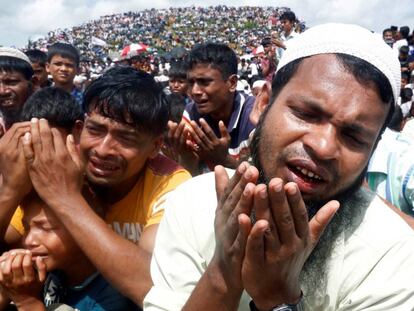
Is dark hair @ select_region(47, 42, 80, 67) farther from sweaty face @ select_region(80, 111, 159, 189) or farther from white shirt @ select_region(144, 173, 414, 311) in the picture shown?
white shirt @ select_region(144, 173, 414, 311)

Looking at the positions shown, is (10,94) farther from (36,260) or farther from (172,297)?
(172,297)

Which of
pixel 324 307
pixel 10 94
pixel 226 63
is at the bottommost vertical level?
pixel 324 307

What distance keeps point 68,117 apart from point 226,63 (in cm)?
222

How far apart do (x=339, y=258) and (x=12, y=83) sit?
144 inches

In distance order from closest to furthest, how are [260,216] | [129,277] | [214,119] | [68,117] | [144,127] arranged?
[260,216], [129,277], [144,127], [68,117], [214,119]

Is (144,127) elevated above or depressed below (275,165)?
above

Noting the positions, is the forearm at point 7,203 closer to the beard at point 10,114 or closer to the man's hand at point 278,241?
the man's hand at point 278,241

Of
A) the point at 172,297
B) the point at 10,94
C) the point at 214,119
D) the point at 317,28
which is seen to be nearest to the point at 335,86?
the point at 317,28

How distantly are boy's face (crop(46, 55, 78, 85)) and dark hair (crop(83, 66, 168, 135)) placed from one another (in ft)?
12.3

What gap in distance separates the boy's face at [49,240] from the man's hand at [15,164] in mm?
129

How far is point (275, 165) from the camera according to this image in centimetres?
146

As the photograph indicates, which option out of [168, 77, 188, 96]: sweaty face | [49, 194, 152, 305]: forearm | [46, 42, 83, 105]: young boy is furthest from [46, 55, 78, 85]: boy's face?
[49, 194, 152, 305]: forearm

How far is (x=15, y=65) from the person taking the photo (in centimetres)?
427

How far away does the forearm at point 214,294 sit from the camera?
4.17ft
